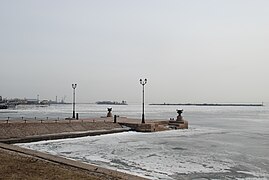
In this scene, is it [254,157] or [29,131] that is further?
[29,131]

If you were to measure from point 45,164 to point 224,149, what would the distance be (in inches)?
535

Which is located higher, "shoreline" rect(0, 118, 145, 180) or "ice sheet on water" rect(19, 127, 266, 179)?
"shoreline" rect(0, 118, 145, 180)

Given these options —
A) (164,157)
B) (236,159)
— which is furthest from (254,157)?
(164,157)

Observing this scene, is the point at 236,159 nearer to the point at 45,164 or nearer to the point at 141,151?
the point at 141,151

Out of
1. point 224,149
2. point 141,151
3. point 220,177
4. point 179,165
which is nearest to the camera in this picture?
point 220,177

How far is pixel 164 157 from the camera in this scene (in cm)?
1867

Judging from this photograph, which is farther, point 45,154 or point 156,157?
point 156,157

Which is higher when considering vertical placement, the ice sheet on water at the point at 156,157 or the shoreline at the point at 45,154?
the shoreline at the point at 45,154

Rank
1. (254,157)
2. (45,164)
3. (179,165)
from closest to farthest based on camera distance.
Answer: (45,164), (179,165), (254,157)

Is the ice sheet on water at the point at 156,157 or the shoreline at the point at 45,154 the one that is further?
the ice sheet on water at the point at 156,157

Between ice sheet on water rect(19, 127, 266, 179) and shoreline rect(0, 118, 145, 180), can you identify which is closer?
shoreline rect(0, 118, 145, 180)

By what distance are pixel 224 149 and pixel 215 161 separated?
18.3ft

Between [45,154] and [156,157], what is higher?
Answer: [45,154]

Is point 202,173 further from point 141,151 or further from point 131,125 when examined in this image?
point 131,125
